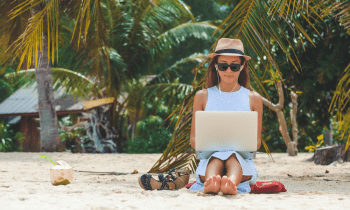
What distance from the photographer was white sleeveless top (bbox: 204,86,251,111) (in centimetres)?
291

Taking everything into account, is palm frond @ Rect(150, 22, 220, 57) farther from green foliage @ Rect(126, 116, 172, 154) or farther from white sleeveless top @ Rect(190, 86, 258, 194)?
white sleeveless top @ Rect(190, 86, 258, 194)

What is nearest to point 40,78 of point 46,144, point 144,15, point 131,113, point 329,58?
point 46,144

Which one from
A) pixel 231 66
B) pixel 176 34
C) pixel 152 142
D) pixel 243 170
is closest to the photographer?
pixel 243 170

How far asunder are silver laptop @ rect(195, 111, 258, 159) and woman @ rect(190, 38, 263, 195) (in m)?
0.11

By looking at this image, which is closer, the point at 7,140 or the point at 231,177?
the point at 231,177

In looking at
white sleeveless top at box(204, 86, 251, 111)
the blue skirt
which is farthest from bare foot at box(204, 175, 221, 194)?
white sleeveless top at box(204, 86, 251, 111)

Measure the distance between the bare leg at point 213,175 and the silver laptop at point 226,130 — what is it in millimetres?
99

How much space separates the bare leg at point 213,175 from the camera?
2453 mm

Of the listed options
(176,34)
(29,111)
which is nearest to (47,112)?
(176,34)

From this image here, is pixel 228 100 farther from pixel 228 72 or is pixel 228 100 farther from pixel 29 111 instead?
pixel 29 111

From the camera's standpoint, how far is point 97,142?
10281mm

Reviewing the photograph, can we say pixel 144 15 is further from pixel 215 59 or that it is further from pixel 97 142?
pixel 215 59

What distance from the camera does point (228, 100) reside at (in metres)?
2.94

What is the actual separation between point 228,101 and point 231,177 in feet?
2.16
